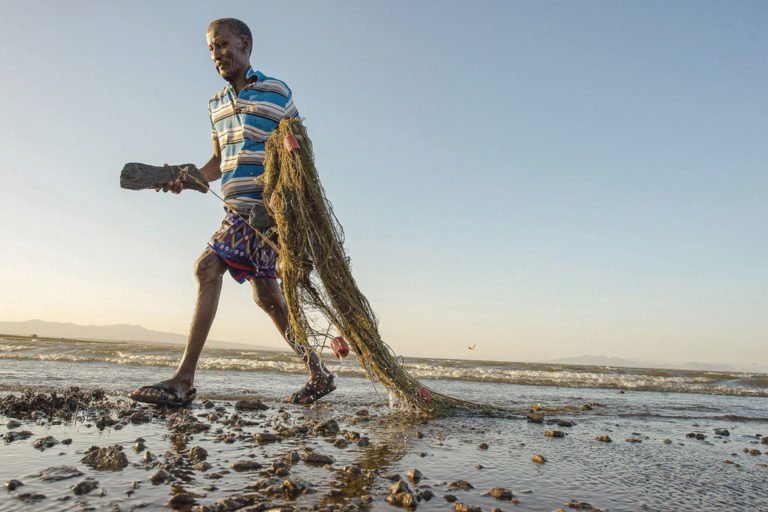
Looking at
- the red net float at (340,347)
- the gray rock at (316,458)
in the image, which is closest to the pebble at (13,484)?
the gray rock at (316,458)

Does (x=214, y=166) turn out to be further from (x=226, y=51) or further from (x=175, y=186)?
(x=226, y=51)

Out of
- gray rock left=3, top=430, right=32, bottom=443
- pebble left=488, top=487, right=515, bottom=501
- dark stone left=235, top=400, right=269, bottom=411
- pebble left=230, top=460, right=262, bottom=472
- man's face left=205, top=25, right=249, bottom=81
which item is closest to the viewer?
pebble left=488, top=487, right=515, bottom=501

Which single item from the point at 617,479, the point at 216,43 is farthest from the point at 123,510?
the point at 216,43

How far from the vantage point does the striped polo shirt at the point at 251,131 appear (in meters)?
4.75

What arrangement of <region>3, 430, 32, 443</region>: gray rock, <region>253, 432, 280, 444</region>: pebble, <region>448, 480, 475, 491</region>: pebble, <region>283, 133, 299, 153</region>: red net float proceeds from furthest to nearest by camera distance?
<region>283, 133, 299, 153</region>: red net float < <region>253, 432, 280, 444</region>: pebble < <region>3, 430, 32, 443</region>: gray rock < <region>448, 480, 475, 491</region>: pebble

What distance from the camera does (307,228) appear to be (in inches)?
167

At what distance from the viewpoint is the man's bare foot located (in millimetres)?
4312

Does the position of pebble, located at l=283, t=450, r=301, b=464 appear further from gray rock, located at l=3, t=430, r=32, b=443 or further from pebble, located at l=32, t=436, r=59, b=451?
gray rock, located at l=3, t=430, r=32, b=443

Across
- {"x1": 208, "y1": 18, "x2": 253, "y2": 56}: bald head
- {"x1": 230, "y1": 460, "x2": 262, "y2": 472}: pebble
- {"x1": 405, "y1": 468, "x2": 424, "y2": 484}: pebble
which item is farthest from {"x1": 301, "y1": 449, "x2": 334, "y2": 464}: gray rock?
Result: {"x1": 208, "y1": 18, "x2": 253, "y2": 56}: bald head

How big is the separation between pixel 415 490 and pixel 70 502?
139 centimetres

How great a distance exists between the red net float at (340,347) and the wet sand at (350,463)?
55cm

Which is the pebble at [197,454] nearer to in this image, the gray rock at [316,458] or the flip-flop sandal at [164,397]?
the gray rock at [316,458]

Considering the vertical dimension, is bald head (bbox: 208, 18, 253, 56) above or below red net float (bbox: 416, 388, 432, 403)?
above

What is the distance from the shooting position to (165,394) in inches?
173
